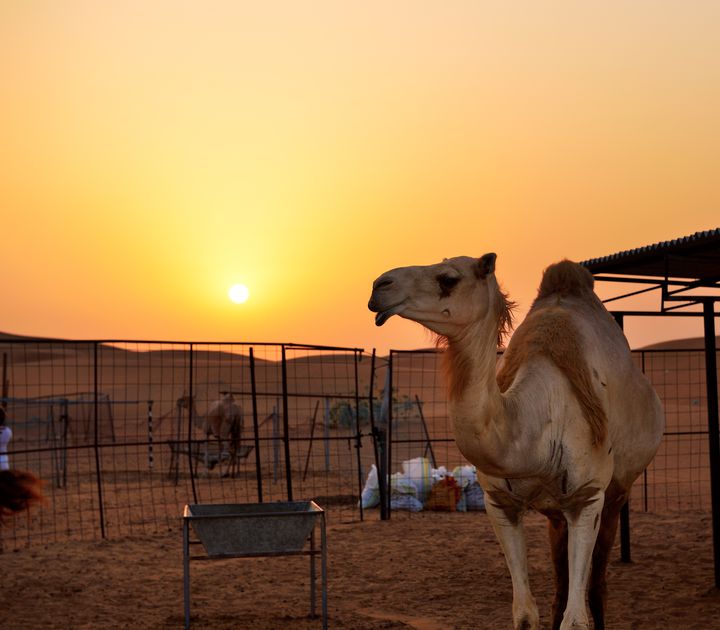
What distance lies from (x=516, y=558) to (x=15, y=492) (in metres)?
2.84

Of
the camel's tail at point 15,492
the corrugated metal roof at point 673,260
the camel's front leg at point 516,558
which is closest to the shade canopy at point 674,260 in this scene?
the corrugated metal roof at point 673,260

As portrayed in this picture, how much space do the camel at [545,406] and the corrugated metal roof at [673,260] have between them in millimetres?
842

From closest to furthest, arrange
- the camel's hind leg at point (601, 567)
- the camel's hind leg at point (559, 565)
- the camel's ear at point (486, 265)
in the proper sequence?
the camel's ear at point (486, 265) < the camel's hind leg at point (559, 565) < the camel's hind leg at point (601, 567)

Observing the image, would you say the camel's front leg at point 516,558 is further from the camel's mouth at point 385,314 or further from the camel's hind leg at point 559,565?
the camel's mouth at point 385,314

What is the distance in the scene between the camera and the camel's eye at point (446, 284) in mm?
4117

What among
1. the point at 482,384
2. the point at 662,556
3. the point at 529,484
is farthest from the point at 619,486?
the point at 662,556

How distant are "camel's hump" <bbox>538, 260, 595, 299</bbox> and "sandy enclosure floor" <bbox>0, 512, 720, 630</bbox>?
263 centimetres

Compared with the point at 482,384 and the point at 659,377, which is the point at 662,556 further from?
the point at 659,377

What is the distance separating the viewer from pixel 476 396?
421 cm

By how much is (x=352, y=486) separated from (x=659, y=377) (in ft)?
172

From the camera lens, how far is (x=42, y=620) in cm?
748

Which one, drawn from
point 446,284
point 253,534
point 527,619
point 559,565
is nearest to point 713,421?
point 559,565

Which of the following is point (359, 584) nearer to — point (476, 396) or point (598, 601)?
point (598, 601)

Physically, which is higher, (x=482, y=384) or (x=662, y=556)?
(x=482, y=384)
